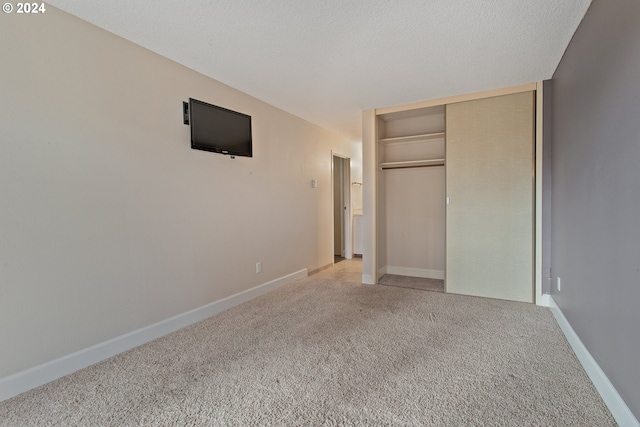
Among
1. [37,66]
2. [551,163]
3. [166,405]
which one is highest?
[37,66]

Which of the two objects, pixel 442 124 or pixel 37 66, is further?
pixel 442 124

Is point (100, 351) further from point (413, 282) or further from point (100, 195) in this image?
point (413, 282)

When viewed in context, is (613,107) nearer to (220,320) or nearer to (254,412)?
(254,412)

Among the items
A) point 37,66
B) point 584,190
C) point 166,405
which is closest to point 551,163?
point 584,190

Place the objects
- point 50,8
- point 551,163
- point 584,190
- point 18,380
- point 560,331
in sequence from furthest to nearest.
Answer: point 551,163, point 560,331, point 584,190, point 50,8, point 18,380

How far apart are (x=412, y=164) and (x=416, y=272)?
161 cm

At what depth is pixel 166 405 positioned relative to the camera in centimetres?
173

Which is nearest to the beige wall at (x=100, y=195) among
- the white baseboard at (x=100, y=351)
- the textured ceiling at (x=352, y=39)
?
the white baseboard at (x=100, y=351)

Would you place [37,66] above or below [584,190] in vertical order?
above

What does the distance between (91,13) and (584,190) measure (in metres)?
3.54

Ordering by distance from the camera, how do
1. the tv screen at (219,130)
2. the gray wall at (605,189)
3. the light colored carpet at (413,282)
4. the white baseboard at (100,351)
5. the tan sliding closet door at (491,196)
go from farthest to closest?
the light colored carpet at (413,282), the tan sliding closet door at (491,196), the tv screen at (219,130), the white baseboard at (100,351), the gray wall at (605,189)

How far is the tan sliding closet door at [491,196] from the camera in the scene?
3387 mm

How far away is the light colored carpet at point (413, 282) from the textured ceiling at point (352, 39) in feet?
7.99

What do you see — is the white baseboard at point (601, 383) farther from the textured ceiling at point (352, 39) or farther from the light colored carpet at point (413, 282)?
the textured ceiling at point (352, 39)
